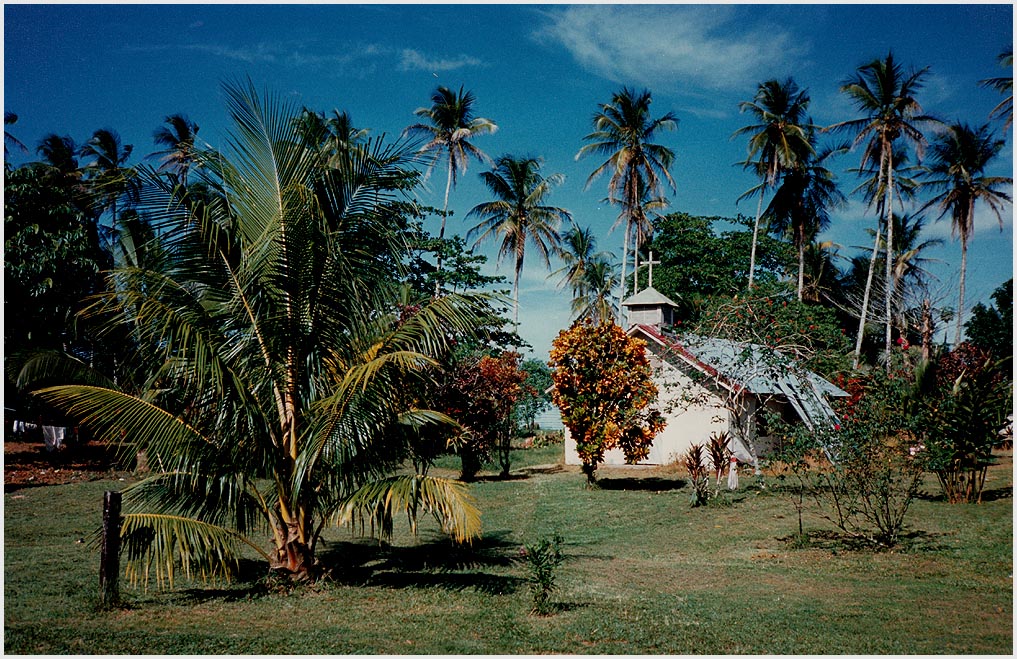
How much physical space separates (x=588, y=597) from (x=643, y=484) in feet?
36.3

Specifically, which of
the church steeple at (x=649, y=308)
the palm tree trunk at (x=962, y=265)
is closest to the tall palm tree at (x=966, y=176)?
the palm tree trunk at (x=962, y=265)

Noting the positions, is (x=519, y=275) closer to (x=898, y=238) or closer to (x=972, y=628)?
(x=898, y=238)

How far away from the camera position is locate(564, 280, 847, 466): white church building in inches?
646

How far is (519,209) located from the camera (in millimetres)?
33031

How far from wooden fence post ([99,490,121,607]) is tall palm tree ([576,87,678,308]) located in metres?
25.3

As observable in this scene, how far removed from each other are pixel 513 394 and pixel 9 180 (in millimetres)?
13707

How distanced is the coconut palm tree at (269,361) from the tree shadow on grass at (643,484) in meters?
10.5

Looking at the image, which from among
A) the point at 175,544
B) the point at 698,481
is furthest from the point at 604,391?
the point at 175,544

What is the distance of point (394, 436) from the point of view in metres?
8.66

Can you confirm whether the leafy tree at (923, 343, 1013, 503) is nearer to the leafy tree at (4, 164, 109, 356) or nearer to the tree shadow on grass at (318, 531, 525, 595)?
the tree shadow on grass at (318, 531, 525, 595)

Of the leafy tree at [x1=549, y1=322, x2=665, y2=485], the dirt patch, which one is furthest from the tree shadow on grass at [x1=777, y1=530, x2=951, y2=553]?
the dirt patch

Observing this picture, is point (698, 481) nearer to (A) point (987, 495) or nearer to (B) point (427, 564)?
(A) point (987, 495)

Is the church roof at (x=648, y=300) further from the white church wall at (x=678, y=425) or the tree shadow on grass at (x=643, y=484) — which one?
the tree shadow on grass at (x=643, y=484)

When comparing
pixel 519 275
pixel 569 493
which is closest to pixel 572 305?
pixel 519 275
